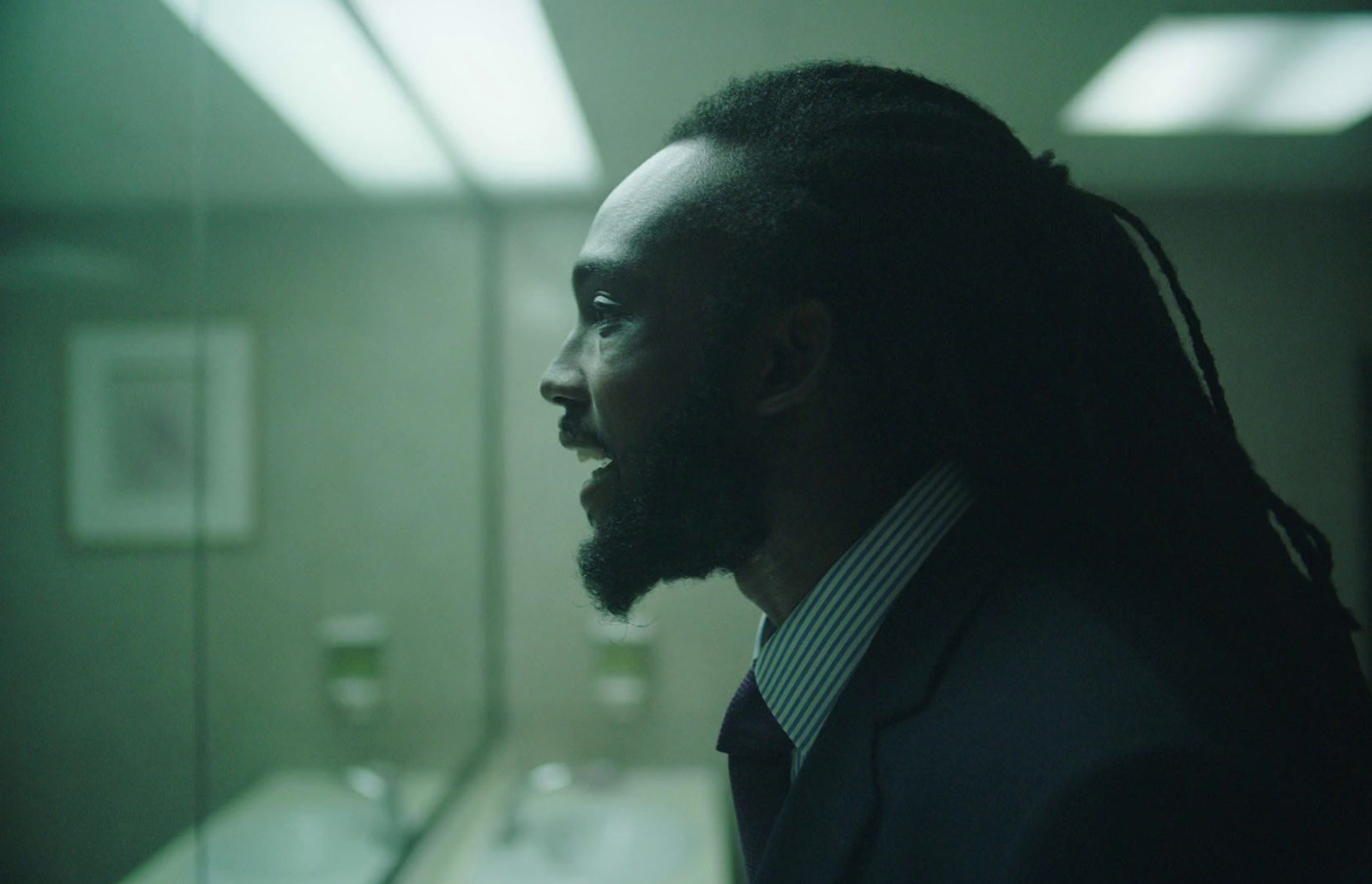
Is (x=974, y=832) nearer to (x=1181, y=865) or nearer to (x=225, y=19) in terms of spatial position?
(x=1181, y=865)

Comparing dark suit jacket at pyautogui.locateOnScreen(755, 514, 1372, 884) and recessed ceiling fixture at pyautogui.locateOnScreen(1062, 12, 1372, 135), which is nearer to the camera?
dark suit jacket at pyautogui.locateOnScreen(755, 514, 1372, 884)

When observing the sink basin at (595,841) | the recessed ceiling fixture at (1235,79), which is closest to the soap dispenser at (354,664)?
the sink basin at (595,841)

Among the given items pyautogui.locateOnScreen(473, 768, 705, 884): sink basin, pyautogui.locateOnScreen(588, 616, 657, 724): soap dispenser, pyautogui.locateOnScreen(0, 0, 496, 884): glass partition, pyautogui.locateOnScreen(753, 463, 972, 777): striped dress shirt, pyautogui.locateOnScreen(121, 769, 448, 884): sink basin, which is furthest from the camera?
pyautogui.locateOnScreen(588, 616, 657, 724): soap dispenser

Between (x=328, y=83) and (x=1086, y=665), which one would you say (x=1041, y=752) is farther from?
(x=328, y=83)

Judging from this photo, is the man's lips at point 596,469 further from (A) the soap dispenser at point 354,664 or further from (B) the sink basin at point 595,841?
(B) the sink basin at point 595,841

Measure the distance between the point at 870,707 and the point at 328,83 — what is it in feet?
4.25

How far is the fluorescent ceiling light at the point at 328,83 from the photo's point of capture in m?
1.01

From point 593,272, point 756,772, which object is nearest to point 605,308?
point 593,272

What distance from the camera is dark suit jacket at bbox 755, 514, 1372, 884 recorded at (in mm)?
355

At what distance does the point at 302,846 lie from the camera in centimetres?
111

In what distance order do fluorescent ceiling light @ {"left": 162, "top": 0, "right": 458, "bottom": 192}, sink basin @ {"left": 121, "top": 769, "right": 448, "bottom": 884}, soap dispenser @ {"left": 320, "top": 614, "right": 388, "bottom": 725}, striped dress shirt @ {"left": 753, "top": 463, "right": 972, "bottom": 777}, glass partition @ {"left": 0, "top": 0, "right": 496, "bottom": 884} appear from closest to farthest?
striped dress shirt @ {"left": 753, "top": 463, "right": 972, "bottom": 777}
glass partition @ {"left": 0, "top": 0, "right": 496, "bottom": 884}
sink basin @ {"left": 121, "top": 769, "right": 448, "bottom": 884}
fluorescent ceiling light @ {"left": 162, "top": 0, "right": 458, "bottom": 192}
soap dispenser @ {"left": 320, "top": 614, "right": 388, "bottom": 725}

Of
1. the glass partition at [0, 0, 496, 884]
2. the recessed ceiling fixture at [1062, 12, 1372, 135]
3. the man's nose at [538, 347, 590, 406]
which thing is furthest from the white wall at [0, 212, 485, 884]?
the recessed ceiling fixture at [1062, 12, 1372, 135]

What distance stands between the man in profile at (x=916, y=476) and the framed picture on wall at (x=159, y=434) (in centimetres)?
45

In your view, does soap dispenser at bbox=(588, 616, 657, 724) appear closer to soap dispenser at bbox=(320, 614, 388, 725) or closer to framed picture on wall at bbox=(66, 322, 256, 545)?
soap dispenser at bbox=(320, 614, 388, 725)
